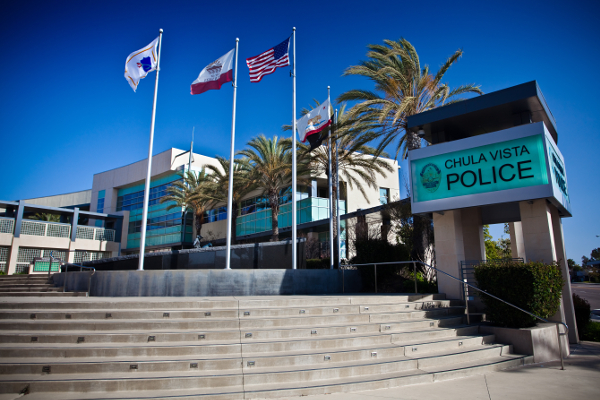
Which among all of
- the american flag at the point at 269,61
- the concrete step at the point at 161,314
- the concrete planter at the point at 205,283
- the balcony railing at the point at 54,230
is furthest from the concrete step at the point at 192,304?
the balcony railing at the point at 54,230

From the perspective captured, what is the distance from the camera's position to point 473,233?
14.1 m

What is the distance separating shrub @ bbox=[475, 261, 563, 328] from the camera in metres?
9.36

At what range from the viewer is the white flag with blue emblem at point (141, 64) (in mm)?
15109

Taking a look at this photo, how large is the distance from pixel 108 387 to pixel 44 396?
884 mm

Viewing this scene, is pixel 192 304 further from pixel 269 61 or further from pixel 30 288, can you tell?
pixel 30 288

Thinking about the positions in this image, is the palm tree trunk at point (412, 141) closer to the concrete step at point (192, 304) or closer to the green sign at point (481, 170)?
the green sign at point (481, 170)

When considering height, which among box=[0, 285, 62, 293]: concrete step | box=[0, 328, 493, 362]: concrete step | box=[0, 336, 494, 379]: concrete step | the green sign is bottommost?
box=[0, 336, 494, 379]: concrete step

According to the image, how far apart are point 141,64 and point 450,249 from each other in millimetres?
14048

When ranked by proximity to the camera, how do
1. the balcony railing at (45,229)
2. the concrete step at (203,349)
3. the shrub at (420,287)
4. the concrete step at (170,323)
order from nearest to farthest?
the concrete step at (203,349)
the concrete step at (170,323)
the shrub at (420,287)
the balcony railing at (45,229)

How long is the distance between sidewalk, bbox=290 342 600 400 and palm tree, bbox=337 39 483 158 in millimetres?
11828

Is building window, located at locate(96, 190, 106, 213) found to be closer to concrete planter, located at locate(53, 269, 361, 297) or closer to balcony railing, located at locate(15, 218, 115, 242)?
balcony railing, located at locate(15, 218, 115, 242)

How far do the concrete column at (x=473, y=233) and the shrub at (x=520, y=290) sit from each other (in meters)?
3.88

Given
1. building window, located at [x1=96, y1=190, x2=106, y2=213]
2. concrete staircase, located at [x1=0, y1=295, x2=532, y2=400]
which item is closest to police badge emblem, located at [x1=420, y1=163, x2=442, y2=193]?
concrete staircase, located at [x1=0, y1=295, x2=532, y2=400]

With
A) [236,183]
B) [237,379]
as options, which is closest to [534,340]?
[237,379]
